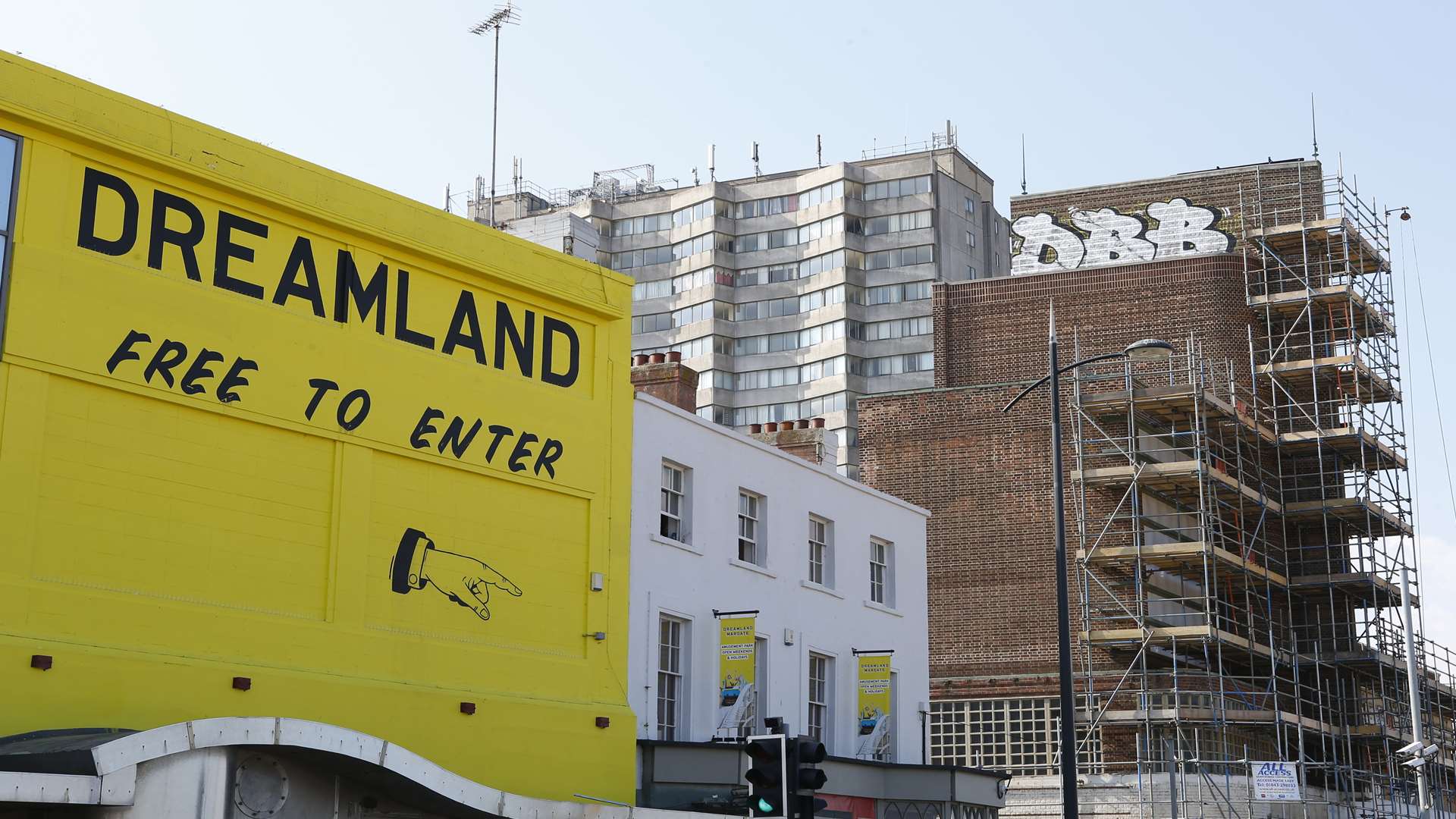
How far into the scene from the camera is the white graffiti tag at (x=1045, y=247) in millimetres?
49625

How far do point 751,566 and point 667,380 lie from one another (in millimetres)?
4086

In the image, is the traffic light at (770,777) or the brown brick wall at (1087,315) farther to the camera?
the brown brick wall at (1087,315)

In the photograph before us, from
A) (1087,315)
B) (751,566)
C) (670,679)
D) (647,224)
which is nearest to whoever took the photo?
(670,679)

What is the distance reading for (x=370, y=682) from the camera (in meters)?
20.2

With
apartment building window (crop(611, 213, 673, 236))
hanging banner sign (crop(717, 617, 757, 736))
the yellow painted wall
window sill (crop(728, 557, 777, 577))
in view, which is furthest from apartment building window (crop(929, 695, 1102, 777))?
apartment building window (crop(611, 213, 673, 236))

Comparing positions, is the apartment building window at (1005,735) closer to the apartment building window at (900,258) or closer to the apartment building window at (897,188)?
the apartment building window at (900,258)

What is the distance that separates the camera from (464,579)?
71.8 ft

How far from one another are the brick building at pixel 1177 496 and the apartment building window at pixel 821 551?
36.7ft

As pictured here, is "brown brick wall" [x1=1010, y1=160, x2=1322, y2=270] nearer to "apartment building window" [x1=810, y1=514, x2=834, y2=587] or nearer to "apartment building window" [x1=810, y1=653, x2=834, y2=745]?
"apartment building window" [x1=810, y1=514, x2=834, y2=587]

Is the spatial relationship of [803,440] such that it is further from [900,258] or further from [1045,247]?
[900,258]

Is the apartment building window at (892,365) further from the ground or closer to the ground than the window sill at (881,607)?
further from the ground

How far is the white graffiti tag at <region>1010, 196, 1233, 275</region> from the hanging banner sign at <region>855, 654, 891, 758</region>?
20.5m

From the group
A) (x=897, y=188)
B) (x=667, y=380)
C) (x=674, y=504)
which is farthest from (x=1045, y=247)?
(x=897, y=188)

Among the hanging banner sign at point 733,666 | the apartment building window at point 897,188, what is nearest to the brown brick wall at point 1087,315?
the hanging banner sign at point 733,666
